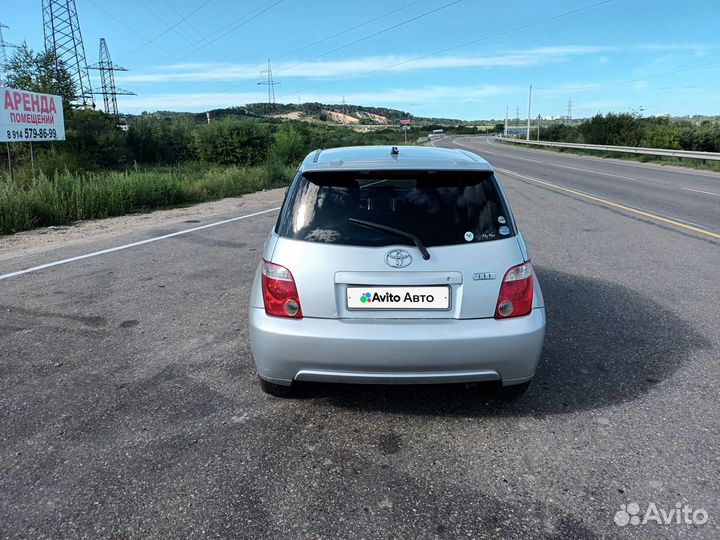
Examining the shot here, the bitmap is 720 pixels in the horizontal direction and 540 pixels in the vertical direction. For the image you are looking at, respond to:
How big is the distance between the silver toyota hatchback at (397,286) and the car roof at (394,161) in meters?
0.02

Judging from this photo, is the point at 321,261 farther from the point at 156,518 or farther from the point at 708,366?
the point at 708,366

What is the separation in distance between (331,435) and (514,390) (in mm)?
1171

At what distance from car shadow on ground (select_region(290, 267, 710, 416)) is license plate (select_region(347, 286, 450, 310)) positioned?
0.65 meters

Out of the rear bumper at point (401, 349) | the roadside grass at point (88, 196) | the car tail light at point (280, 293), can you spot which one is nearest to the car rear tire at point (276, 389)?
the rear bumper at point (401, 349)

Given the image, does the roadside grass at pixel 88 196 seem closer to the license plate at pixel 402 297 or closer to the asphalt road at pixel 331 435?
the asphalt road at pixel 331 435

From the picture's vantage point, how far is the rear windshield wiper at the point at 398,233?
9.67 ft

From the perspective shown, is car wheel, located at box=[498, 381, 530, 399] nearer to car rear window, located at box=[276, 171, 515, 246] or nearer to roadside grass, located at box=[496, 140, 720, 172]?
car rear window, located at box=[276, 171, 515, 246]

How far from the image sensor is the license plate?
2941 mm

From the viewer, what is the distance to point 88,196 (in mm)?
12078

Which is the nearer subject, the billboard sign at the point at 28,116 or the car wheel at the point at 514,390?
the car wheel at the point at 514,390

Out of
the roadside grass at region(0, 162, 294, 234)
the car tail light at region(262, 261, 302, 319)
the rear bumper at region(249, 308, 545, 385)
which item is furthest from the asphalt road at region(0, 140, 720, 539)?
the roadside grass at region(0, 162, 294, 234)

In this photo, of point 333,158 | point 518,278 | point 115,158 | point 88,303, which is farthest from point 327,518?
point 115,158

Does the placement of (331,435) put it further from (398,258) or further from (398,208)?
(398,208)

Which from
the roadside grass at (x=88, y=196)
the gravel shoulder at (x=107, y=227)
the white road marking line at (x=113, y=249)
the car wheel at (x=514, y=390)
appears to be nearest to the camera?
the car wheel at (x=514, y=390)
